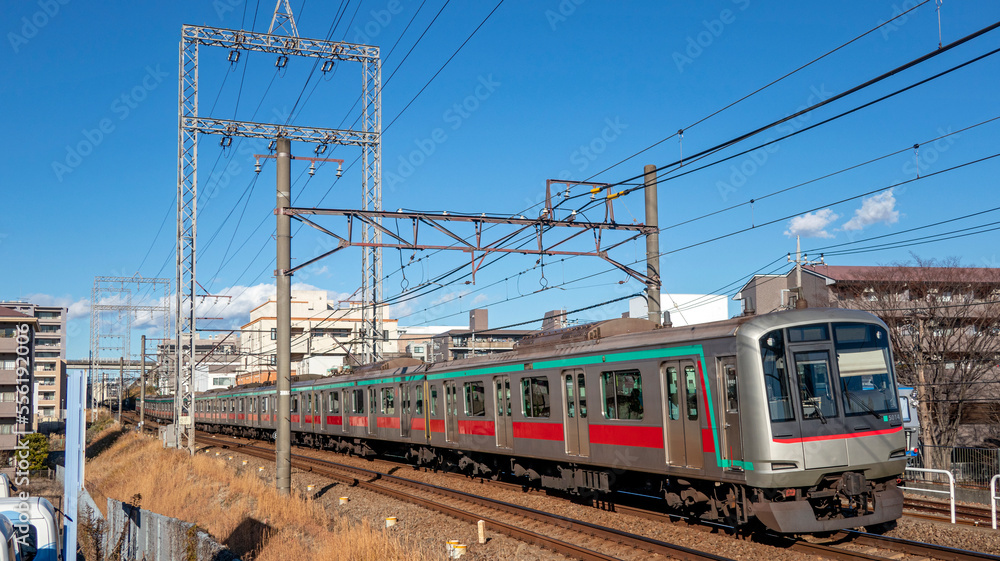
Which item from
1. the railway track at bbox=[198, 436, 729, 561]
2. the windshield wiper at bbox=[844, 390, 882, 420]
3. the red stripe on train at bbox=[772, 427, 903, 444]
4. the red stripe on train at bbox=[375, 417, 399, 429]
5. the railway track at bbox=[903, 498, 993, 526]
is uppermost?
the windshield wiper at bbox=[844, 390, 882, 420]

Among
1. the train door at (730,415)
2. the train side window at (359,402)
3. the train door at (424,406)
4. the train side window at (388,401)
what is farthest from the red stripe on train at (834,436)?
the train side window at (359,402)

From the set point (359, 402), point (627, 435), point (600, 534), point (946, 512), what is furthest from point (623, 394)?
point (359, 402)

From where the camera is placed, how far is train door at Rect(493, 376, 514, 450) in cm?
1594

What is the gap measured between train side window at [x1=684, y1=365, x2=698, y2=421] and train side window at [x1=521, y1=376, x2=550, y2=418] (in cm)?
404

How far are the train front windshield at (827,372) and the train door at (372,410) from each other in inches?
615

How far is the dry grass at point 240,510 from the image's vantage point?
1021 centimetres

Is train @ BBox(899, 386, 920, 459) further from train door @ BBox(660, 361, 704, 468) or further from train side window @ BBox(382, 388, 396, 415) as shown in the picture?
train side window @ BBox(382, 388, 396, 415)

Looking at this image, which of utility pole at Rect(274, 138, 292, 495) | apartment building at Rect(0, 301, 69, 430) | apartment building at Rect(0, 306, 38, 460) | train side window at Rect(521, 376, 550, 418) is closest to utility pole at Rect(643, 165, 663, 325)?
train side window at Rect(521, 376, 550, 418)

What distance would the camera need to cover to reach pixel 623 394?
12.3 metres

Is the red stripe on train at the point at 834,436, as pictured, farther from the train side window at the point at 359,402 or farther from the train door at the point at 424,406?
the train side window at the point at 359,402

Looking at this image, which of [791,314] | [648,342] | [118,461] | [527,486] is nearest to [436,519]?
[527,486]

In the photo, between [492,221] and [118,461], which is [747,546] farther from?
[118,461]

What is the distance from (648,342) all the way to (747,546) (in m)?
3.12

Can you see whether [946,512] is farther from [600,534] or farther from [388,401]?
[388,401]
